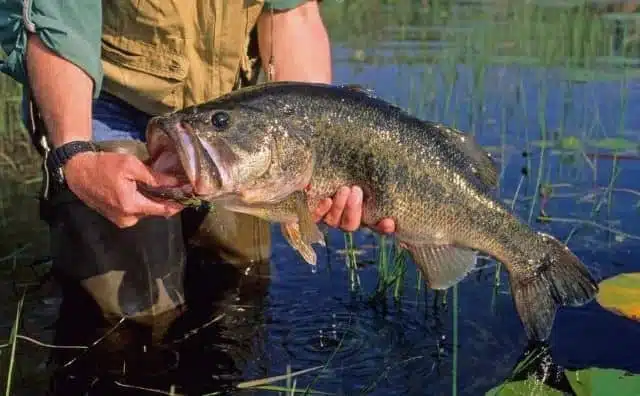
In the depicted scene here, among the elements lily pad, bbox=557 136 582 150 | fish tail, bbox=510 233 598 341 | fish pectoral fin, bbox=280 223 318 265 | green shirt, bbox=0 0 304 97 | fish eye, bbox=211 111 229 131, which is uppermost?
green shirt, bbox=0 0 304 97

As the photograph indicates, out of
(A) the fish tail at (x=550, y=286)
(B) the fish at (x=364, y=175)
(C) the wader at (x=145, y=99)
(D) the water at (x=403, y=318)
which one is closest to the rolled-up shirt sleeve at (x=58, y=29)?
(C) the wader at (x=145, y=99)

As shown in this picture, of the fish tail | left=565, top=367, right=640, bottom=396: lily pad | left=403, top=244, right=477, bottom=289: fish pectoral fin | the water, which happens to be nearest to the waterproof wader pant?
the water

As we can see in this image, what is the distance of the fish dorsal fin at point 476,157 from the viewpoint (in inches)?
117

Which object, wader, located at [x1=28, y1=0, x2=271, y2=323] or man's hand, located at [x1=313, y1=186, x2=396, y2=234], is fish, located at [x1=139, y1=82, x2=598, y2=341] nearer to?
man's hand, located at [x1=313, y1=186, x2=396, y2=234]

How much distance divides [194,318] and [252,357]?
472 millimetres

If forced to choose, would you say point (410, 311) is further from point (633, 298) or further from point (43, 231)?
point (43, 231)

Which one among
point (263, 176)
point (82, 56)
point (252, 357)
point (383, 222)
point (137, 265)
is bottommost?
point (252, 357)

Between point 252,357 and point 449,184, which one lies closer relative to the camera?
point 449,184

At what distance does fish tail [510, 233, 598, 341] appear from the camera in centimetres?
305

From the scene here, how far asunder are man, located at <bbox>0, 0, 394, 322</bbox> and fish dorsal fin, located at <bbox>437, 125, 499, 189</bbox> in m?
0.37

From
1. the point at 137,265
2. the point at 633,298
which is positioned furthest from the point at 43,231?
the point at 633,298

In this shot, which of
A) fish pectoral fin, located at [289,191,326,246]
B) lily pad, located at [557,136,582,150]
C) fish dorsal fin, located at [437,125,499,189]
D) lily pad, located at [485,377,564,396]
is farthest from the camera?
lily pad, located at [557,136,582,150]

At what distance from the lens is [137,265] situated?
3514mm

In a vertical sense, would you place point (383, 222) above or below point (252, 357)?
above
